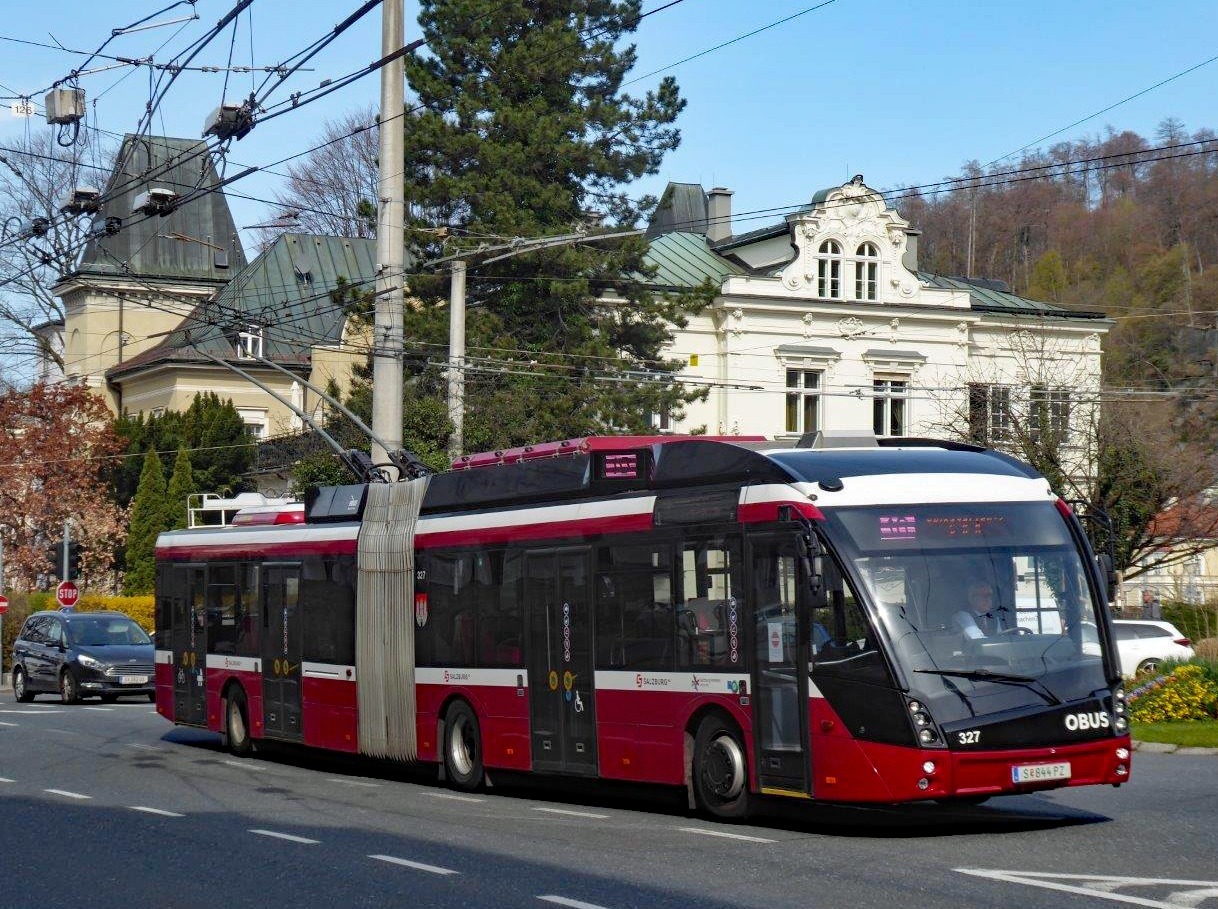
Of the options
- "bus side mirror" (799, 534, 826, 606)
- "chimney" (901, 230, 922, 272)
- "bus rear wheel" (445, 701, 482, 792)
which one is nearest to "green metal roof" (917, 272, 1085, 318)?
"chimney" (901, 230, 922, 272)

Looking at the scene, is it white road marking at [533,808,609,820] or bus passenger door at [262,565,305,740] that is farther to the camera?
bus passenger door at [262,565,305,740]

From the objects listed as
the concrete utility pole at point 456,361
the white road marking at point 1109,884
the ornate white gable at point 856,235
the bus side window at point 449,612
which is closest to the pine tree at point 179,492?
the concrete utility pole at point 456,361

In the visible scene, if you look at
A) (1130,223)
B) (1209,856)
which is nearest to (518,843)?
(1209,856)

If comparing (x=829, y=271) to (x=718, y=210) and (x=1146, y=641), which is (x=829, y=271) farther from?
(x=1146, y=641)

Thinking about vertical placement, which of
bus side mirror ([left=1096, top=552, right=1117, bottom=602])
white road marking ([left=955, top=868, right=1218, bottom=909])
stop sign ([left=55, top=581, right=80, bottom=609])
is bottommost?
white road marking ([left=955, top=868, right=1218, bottom=909])

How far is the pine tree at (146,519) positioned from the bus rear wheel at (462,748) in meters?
41.7

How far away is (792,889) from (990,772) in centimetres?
264

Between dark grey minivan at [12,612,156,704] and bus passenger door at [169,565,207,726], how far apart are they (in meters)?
9.92

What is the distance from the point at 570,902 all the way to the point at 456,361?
22.9 metres

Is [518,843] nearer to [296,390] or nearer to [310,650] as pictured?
[310,650]

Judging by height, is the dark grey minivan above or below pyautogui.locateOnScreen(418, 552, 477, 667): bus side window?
below

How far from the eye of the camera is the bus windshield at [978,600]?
481 inches

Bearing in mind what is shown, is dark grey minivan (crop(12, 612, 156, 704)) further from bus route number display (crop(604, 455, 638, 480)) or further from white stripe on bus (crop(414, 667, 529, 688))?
bus route number display (crop(604, 455, 638, 480))

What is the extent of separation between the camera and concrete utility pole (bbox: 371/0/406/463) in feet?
87.1
